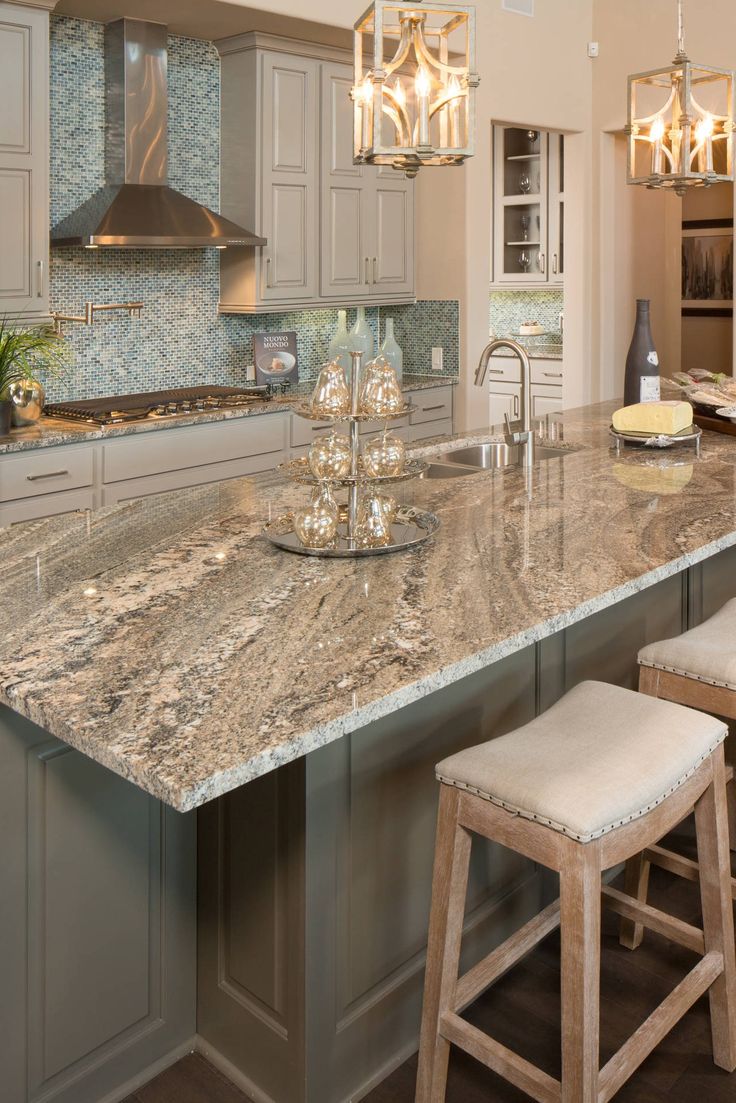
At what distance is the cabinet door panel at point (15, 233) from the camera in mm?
4059

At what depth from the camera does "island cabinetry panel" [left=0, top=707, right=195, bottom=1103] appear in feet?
5.61

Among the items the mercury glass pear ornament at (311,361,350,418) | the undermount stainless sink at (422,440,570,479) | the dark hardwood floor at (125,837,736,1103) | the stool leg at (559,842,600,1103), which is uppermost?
the mercury glass pear ornament at (311,361,350,418)

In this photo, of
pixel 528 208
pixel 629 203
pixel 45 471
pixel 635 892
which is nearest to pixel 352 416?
pixel 635 892

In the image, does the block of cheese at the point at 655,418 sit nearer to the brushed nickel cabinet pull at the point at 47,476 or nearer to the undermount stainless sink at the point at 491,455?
the undermount stainless sink at the point at 491,455

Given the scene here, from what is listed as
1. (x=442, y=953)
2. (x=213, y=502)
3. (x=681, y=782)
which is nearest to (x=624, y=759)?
(x=681, y=782)

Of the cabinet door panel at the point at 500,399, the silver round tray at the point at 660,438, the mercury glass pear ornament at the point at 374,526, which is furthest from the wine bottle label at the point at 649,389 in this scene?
the cabinet door panel at the point at 500,399

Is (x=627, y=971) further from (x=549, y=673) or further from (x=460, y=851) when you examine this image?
(x=460, y=851)

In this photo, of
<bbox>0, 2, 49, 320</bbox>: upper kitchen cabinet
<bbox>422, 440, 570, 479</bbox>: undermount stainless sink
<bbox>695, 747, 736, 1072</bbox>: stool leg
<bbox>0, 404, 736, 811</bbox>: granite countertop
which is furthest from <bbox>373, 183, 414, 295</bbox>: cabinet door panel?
<bbox>695, 747, 736, 1072</bbox>: stool leg

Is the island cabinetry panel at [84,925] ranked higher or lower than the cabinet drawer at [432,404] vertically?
lower

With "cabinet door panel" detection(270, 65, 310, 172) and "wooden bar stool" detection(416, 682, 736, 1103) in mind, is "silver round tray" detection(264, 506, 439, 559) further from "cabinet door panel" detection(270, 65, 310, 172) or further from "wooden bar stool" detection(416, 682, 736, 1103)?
"cabinet door panel" detection(270, 65, 310, 172)

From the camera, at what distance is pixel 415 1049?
6.84 ft

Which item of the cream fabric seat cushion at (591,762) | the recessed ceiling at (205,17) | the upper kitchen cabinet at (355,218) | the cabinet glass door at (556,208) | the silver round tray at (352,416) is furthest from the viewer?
the cabinet glass door at (556,208)

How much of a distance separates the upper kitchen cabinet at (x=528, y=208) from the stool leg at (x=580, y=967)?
6415 mm

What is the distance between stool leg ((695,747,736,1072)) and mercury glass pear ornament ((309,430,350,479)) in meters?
0.92
